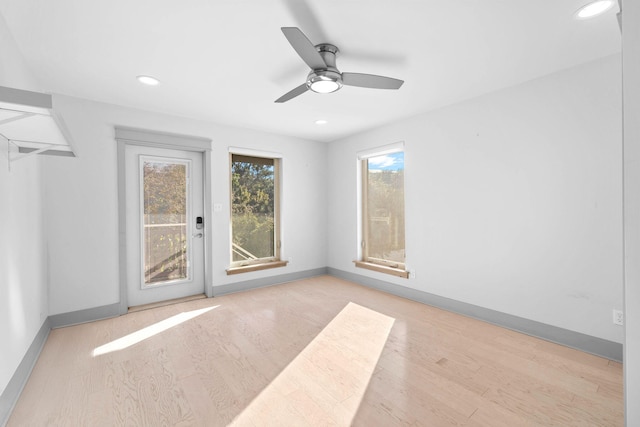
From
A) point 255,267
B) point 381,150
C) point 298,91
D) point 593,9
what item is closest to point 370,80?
point 298,91

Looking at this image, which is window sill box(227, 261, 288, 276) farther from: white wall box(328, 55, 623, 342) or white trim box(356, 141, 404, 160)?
white trim box(356, 141, 404, 160)

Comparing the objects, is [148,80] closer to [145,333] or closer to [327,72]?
[327,72]

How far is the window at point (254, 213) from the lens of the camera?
4.35 m

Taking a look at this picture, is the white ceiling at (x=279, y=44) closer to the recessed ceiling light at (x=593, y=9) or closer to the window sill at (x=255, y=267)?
the recessed ceiling light at (x=593, y=9)

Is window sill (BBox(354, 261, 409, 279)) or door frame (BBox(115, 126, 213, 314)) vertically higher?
door frame (BBox(115, 126, 213, 314))

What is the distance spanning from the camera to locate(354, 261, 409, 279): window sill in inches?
154

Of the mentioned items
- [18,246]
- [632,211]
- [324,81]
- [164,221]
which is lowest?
[18,246]

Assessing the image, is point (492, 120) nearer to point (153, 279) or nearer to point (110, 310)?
point (153, 279)

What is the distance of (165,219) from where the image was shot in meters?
3.72

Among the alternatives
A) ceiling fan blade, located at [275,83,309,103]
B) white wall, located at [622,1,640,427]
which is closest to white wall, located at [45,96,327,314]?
ceiling fan blade, located at [275,83,309,103]

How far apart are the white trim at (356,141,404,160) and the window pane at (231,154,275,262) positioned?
4.86 ft

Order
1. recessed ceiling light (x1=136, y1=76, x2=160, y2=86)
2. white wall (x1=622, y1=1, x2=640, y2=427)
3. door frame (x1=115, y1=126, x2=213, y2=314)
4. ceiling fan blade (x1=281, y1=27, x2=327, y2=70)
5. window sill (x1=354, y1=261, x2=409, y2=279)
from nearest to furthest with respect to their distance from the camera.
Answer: white wall (x1=622, y1=1, x2=640, y2=427) → ceiling fan blade (x1=281, y1=27, x2=327, y2=70) → recessed ceiling light (x1=136, y1=76, x2=160, y2=86) → door frame (x1=115, y1=126, x2=213, y2=314) → window sill (x1=354, y1=261, x2=409, y2=279)

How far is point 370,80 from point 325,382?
2.28m

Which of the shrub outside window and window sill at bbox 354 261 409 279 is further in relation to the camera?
the shrub outside window
